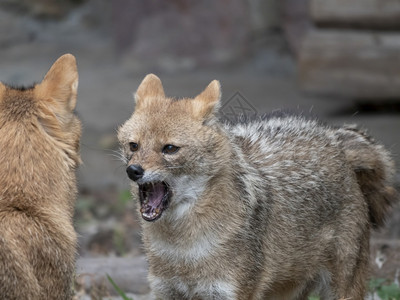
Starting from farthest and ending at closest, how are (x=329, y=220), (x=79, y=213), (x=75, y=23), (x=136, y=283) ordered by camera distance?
(x=75, y=23) → (x=79, y=213) → (x=136, y=283) → (x=329, y=220)

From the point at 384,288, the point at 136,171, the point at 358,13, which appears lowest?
the point at 384,288

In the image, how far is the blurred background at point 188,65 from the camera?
9086 millimetres

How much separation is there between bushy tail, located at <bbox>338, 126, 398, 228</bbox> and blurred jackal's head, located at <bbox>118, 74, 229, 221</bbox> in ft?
4.34

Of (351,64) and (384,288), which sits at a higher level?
(351,64)

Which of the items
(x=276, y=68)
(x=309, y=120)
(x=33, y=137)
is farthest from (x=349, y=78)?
(x=33, y=137)

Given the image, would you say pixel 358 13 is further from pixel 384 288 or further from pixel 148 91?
pixel 148 91

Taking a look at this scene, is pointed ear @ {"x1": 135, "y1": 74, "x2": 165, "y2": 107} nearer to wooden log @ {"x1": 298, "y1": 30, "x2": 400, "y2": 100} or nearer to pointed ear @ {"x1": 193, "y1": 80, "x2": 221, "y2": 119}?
pointed ear @ {"x1": 193, "y1": 80, "x2": 221, "y2": 119}

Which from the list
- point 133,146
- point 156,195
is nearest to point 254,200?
point 156,195

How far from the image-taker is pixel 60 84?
494 centimetres

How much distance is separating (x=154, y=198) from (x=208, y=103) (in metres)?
0.68

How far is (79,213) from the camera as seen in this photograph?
1002 centimetres

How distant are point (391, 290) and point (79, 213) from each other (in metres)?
4.56

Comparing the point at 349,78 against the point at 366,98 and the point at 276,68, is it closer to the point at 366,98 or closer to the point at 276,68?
the point at 366,98

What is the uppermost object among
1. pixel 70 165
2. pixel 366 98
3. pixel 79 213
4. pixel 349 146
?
pixel 70 165
